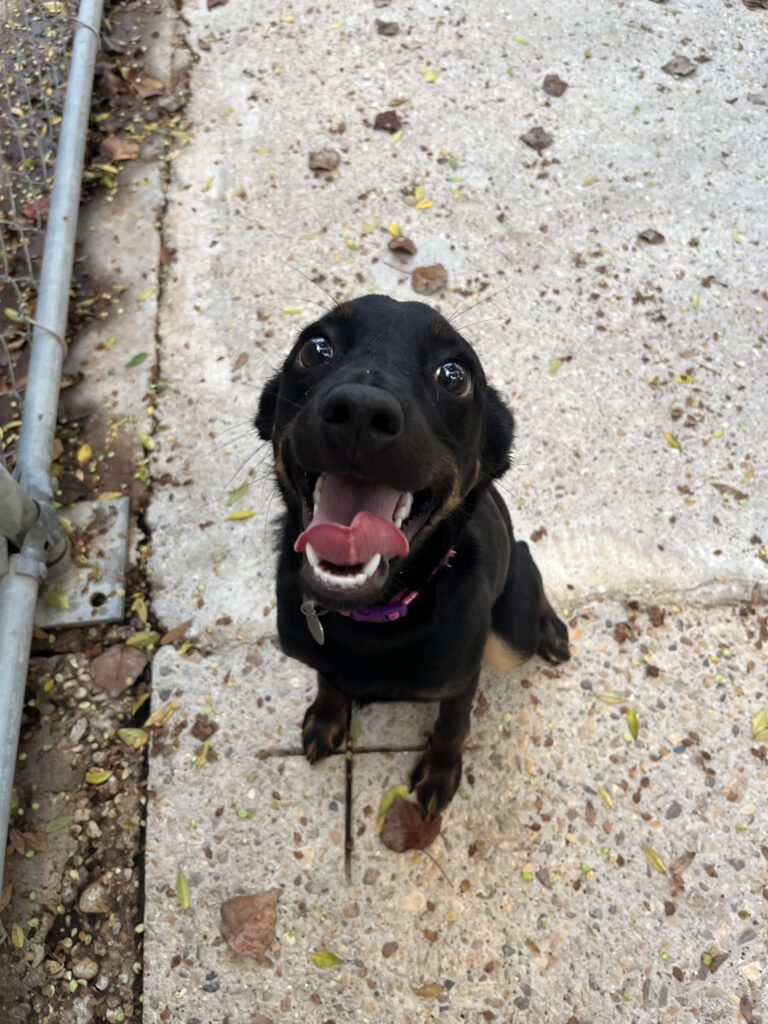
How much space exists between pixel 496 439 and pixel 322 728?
45.0 inches

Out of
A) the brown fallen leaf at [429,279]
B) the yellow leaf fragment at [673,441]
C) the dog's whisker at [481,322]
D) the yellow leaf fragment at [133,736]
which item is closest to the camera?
the yellow leaf fragment at [133,736]

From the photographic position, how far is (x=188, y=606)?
2750mm

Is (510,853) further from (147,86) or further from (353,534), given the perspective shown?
(147,86)

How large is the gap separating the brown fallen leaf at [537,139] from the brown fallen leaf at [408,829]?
357 cm

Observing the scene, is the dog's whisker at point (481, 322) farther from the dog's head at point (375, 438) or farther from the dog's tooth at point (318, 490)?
the dog's tooth at point (318, 490)

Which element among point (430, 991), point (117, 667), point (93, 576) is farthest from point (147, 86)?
point (430, 991)

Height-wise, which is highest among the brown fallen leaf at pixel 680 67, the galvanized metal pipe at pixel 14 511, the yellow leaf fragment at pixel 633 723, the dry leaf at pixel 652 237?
the brown fallen leaf at pixel 680 67

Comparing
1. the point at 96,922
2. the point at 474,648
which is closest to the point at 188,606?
the point at 96,922

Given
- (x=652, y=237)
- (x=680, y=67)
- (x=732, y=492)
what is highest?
(x=680, y=67)

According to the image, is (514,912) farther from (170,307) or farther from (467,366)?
(170,307)

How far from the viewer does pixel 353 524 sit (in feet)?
5.08

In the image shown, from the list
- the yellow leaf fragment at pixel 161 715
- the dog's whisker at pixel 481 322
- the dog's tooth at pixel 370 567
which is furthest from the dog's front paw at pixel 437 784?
the dog's whisker at pixel 481 322

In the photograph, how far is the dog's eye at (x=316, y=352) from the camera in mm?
1842

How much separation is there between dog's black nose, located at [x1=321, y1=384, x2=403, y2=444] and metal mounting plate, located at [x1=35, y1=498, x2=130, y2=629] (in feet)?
5.43
